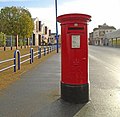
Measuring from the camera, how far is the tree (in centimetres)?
5253

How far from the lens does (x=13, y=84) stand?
29.3ft

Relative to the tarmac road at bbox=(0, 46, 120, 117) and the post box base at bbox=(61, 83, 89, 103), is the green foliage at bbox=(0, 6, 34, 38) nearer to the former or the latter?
the tarmac road at bbox=(0, 46, 120, 117)

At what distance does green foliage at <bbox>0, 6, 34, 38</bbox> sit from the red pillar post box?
46491 millimetres

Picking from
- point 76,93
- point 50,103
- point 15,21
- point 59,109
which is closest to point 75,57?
point 76,93

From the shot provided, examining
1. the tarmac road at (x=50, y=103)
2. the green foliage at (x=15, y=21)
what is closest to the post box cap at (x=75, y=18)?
the tarmac road at (x=50, y=103)

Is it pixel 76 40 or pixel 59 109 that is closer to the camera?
pixel 59 109

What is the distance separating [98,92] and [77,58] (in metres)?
1.61

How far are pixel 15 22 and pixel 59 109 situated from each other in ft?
161

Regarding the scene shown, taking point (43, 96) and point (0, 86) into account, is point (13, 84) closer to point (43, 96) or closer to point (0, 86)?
point (0, 86)

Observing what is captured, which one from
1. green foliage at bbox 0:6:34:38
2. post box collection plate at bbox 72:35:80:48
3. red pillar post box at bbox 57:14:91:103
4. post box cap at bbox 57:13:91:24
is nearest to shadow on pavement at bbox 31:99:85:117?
red pillar post box at bbox 57:14:91:103

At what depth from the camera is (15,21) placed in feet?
175

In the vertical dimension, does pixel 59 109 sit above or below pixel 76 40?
below

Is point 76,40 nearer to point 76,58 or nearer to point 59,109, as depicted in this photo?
point 76,58

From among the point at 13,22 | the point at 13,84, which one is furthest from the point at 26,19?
the point at 13,84
